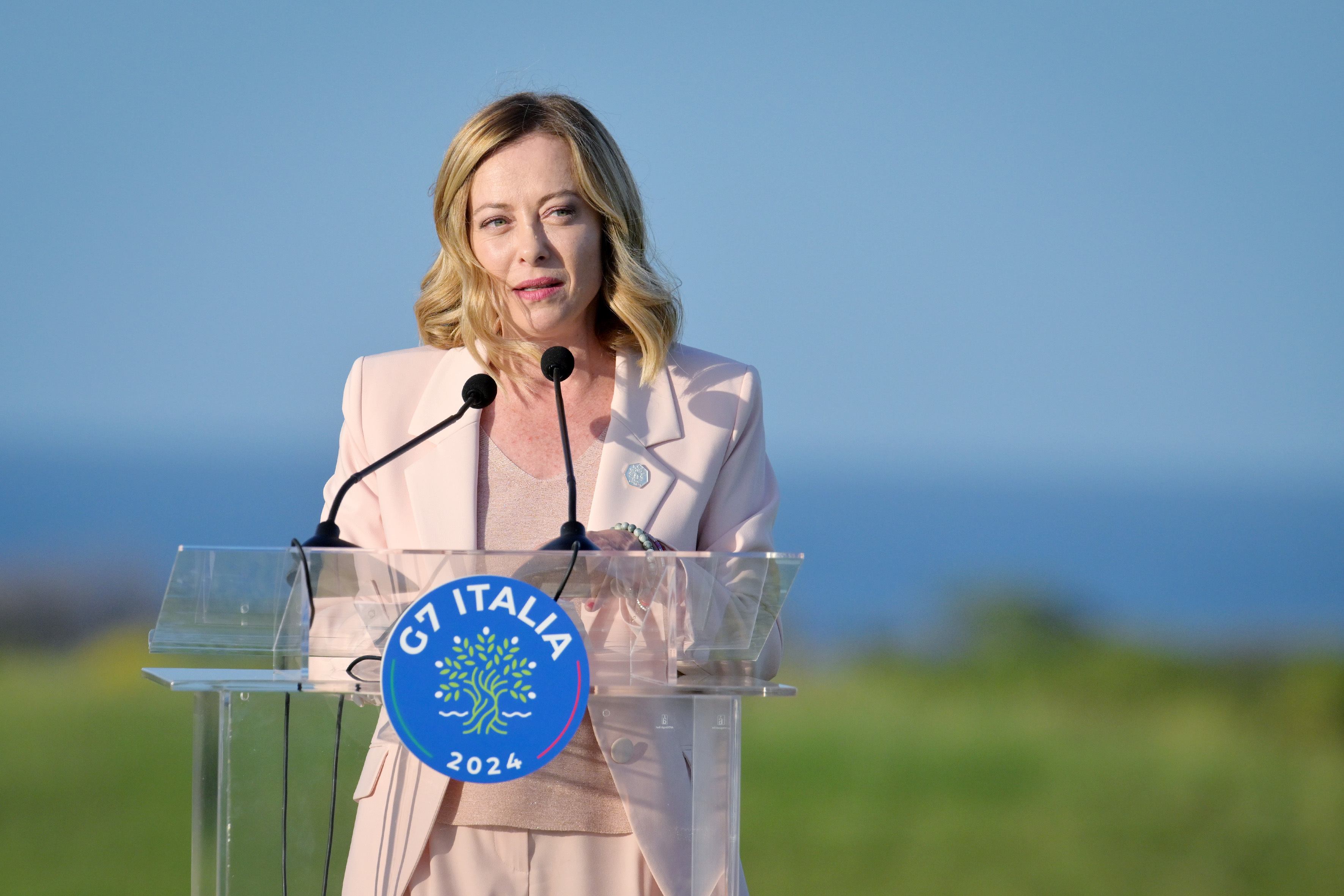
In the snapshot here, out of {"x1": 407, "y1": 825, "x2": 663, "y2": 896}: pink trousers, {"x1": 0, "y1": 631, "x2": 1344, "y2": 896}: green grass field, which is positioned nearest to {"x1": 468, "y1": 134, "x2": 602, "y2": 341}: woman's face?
{"x1": 407, "y1": 825, "x2": 663, "y2": 896}: pink trousers

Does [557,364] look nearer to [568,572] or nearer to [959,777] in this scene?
[568,572]

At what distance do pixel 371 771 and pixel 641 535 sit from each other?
36 centimetres

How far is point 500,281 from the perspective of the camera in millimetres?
1734

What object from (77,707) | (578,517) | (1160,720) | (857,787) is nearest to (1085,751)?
(1160,720)

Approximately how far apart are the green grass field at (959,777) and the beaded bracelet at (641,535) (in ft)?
13.4

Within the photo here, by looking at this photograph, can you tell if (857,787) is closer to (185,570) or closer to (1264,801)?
(1264,801)

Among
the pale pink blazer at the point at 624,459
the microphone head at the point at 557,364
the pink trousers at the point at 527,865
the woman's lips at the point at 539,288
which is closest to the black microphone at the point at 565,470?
the microphone head at the point at 557,364

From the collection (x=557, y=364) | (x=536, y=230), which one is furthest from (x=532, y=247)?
(x=557, y=364)

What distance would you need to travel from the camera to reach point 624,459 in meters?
1.63

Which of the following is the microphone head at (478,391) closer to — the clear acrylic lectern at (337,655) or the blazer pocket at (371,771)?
the clear acrylic lectern at (337,655)

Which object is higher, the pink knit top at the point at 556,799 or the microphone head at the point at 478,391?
the microphone head at the point at 478,391

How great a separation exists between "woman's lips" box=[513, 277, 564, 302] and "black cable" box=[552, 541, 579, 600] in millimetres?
579

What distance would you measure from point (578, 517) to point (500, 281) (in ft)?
1.17

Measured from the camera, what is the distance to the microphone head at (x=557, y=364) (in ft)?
4.75
